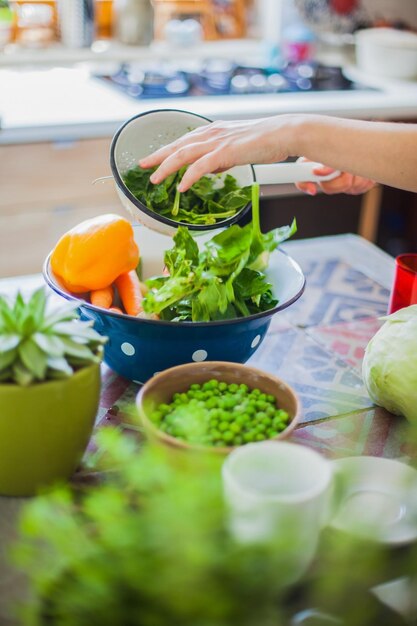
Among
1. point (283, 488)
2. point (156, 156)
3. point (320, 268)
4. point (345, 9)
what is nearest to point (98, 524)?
point (283, 488)

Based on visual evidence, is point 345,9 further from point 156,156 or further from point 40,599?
point 40,599

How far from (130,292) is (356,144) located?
0.44 meters

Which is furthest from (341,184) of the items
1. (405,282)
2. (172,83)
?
(172,83)

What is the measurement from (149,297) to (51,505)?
44 centimetres

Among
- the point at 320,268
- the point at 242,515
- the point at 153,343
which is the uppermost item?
the point at 242,515

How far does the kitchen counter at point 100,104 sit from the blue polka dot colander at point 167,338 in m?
1.28

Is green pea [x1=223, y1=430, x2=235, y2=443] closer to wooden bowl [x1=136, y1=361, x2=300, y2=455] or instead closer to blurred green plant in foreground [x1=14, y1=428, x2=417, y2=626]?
wooden bowl [x1=136, y1=361, x2=300, y2=455]

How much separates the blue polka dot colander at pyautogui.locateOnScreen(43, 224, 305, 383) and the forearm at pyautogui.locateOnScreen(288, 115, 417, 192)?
25cm

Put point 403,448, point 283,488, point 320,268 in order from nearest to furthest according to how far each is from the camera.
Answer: point 283,488 → point 403,448 → point 320,268

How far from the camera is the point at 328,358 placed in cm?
120

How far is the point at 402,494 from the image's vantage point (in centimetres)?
76

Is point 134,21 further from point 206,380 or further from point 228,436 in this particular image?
A: point 228,436

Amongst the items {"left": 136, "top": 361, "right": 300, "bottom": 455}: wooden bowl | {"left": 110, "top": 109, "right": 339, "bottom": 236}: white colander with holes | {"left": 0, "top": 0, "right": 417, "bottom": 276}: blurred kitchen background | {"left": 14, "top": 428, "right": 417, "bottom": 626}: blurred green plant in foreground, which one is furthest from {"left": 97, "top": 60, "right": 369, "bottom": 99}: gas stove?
{"left": 14, "top": 428, "right": 417, "bottom": 626}: blurred green plant in foreground

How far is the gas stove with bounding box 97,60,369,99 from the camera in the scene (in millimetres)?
2656
